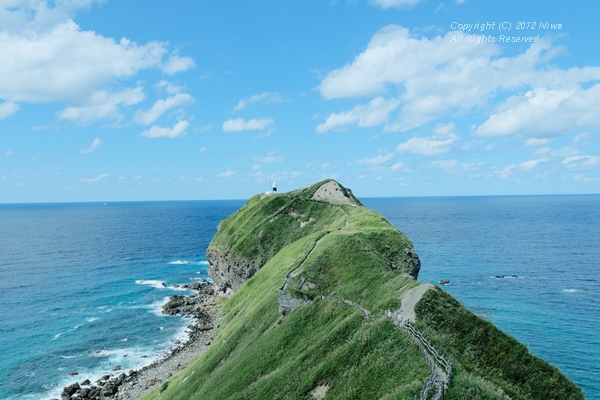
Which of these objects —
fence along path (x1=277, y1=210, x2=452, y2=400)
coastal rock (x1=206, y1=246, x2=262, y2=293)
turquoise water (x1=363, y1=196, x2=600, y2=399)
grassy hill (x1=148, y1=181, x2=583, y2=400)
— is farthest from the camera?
coastal rock (x1=206, y1=246, x2=262, y2=293)

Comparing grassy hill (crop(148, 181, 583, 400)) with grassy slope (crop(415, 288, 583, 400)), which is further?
grassy slope (crop(415, 288, 583, 400))

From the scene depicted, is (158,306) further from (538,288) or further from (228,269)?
(538,288)

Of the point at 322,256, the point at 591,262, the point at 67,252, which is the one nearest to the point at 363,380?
the point at 322,256

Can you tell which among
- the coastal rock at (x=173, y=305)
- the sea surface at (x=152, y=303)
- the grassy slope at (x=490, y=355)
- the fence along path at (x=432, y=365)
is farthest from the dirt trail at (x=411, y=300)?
the coastal rock at (x=173, y=305)

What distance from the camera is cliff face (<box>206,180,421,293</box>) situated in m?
106

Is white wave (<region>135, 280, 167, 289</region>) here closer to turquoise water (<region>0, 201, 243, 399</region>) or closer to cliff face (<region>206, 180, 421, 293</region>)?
turquoise water (<region>0, 201, 243, 399</region>)

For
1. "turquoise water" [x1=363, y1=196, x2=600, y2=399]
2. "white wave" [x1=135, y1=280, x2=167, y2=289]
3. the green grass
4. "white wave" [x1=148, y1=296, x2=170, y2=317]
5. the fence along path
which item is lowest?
"white wave" [x1=148, y1=296, x2=170, y2=317]

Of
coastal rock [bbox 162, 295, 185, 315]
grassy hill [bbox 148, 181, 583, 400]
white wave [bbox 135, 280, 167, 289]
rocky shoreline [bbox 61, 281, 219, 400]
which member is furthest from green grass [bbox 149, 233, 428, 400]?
white wave [bbox 135, 280, 167, 289]

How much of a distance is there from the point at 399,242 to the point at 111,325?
233ft

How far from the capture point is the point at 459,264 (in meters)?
139

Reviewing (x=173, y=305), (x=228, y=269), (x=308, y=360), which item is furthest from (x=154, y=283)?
(x=308, y=360)

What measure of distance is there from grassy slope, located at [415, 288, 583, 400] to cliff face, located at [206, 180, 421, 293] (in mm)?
48997

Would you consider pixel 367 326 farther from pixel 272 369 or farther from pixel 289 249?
pixel 289 249

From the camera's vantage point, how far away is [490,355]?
33062mm
